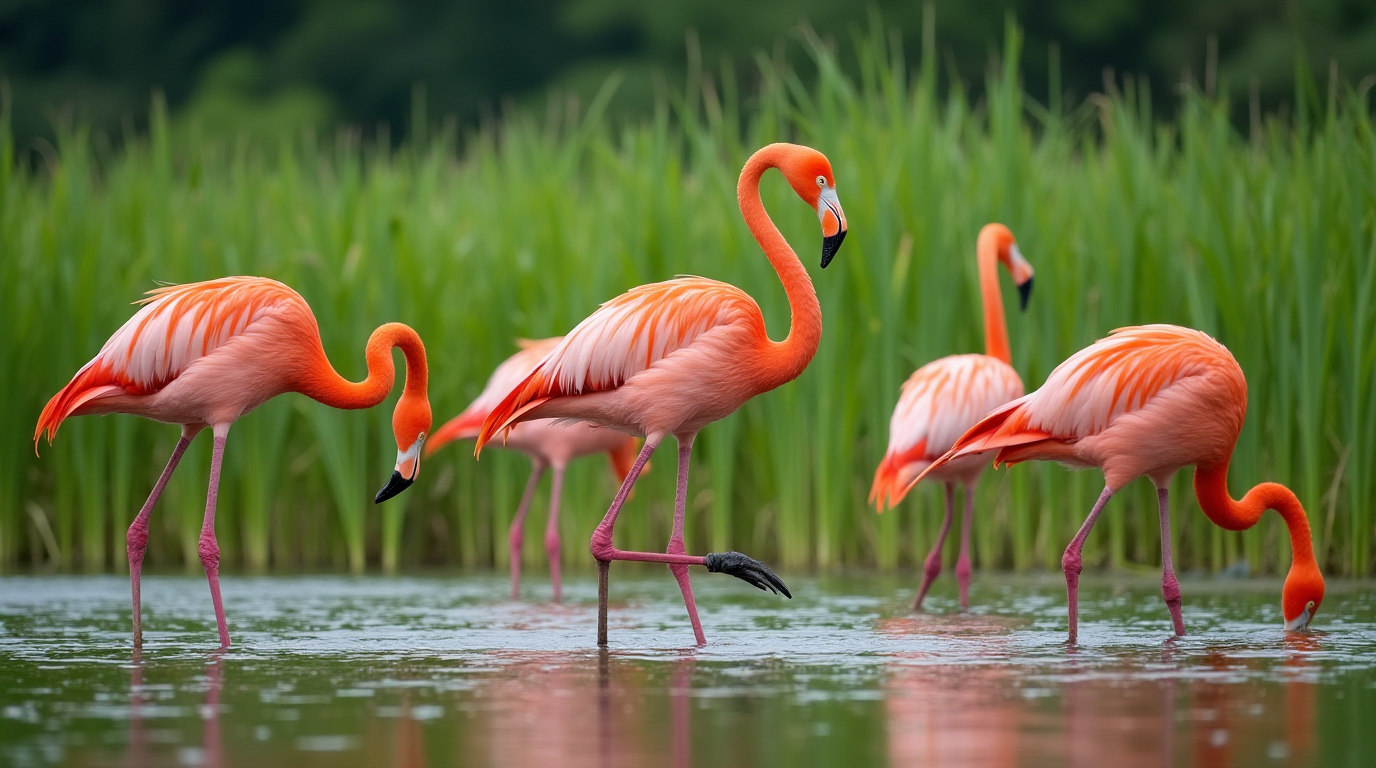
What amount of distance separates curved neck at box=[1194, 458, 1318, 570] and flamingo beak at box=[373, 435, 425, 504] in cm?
306

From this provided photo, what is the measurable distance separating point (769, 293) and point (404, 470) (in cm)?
325

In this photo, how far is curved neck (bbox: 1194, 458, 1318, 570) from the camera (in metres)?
6.76

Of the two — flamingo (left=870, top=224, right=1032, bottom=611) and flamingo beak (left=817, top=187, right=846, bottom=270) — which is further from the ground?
flamingo beak (left=817, top=187, right=846, bottom=270)

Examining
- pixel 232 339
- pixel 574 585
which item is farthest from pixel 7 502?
pixel 232 339

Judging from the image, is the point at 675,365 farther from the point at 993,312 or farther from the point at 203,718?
the point at 993,312

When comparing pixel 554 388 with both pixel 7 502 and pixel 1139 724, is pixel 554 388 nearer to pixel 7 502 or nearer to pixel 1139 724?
pixel 1139 724

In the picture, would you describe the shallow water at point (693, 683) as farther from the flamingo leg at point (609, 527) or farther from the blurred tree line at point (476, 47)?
the blurred tree line at point (476, 47)

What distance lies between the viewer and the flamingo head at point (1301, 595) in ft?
21.1

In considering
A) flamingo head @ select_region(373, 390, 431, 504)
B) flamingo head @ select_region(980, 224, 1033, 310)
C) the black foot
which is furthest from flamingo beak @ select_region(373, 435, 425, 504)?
flamingo head @ select_region(980, 224, 1033, 310)

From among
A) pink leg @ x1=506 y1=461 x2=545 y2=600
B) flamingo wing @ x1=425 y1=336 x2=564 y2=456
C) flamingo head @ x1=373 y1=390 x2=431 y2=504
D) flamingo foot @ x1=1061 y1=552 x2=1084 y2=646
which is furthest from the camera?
flamingo wing @ x1=425 y1=336 x2=564 y2=456

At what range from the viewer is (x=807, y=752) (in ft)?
13.4

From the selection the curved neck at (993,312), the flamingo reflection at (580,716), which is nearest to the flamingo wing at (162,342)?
the flamingo reflection at (580,716)

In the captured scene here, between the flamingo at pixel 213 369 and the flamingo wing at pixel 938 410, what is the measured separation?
2267 millimetres

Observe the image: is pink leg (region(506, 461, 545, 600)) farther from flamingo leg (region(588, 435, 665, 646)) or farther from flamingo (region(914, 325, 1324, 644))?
flamingo (region(914, 325, 1324, 644))
